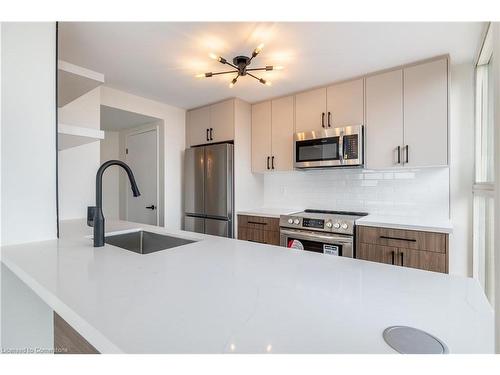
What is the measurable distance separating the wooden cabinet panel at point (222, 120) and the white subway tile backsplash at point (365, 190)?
867 millimetres

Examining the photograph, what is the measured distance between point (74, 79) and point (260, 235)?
219 centimetres

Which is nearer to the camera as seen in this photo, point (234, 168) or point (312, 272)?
point (312, 272)

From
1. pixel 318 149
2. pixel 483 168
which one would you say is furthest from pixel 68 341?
pixel 483 168

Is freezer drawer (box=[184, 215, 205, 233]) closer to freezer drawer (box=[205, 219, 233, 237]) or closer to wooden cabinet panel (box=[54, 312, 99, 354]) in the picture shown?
freezer drawer (box=[205, 219, 233, 237])

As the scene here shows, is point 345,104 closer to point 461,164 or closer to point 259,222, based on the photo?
point 461,164

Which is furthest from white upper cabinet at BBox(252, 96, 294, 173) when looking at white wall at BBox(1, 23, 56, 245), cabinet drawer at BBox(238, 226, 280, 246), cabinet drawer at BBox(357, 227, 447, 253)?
white wall at BBox(1, 23, 56, 245)

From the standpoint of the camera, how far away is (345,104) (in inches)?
101

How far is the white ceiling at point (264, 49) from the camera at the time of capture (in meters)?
1.65

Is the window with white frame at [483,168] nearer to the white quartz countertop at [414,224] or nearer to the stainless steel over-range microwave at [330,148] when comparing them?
the white quartz countertop at [414,224]

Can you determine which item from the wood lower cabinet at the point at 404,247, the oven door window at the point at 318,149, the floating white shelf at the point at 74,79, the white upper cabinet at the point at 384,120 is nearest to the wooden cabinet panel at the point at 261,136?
the oven door window at the point at 318,149
